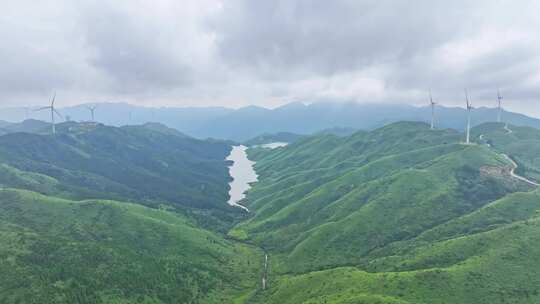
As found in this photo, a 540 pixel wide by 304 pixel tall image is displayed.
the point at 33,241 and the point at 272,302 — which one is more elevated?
the point at 33,241

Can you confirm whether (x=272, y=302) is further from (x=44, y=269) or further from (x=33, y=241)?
(x=33, y=241)

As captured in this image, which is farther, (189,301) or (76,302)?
(189,301)

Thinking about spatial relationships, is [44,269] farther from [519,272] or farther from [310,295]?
[519,272]

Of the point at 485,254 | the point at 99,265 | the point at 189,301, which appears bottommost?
the point at 189,301

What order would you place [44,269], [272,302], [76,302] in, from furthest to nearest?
[272,302]
[44,269]
[76,302]

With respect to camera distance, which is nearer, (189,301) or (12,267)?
(12,267)

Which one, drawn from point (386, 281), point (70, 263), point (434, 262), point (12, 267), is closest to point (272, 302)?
point (386, 281)

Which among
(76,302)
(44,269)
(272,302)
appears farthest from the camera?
(272,302)

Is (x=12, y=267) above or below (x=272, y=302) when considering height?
above

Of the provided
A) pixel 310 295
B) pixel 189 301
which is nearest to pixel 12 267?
pixel 189 301
